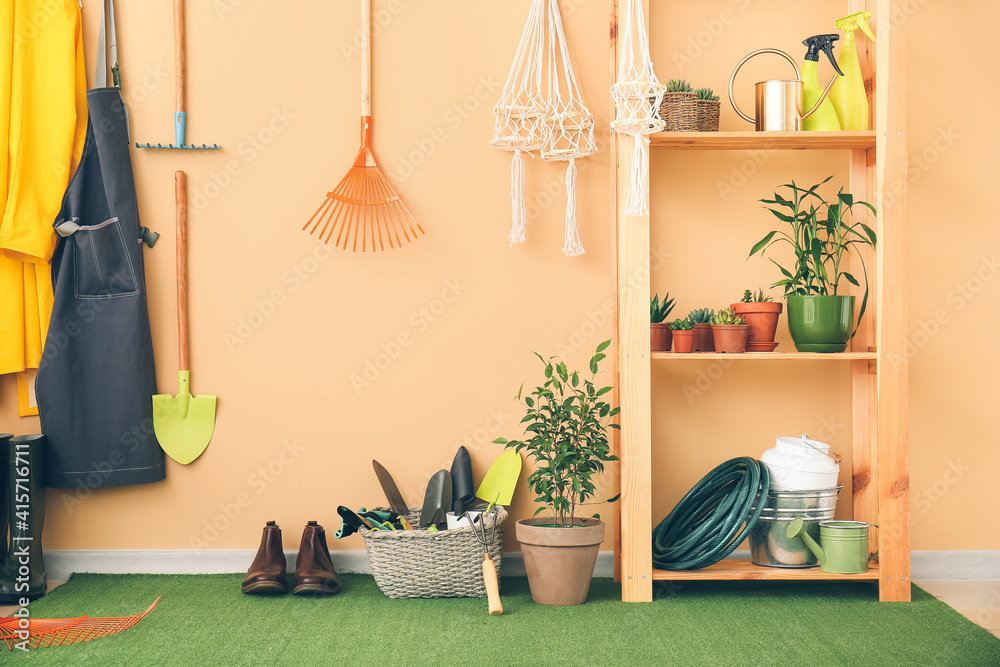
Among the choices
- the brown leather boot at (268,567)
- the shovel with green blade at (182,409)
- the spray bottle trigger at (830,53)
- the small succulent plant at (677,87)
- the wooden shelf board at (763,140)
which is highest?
the spray bottle trigger at (830,53)

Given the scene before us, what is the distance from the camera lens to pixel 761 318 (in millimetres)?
2215

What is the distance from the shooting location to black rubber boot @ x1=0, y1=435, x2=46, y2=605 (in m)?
2.20

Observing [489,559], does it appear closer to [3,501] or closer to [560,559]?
[560,559]

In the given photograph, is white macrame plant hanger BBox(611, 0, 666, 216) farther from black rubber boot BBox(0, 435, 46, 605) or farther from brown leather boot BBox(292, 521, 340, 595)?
black rubber boot BBox(0, 435, 46, 605)

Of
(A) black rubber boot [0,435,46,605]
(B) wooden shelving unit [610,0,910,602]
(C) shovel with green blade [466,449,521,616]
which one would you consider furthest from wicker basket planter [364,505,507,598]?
(A) black rubber boot [0,435,46,605]

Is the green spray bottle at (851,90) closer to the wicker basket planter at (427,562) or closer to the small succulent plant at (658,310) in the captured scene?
the small succulent plant at (658,310)

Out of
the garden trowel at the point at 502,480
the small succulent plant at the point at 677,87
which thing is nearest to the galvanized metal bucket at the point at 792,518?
the garden trowel at the point at 502,480

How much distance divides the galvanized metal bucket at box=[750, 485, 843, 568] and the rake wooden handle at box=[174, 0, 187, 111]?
2.18 metres

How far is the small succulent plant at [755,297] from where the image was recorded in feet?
7.44

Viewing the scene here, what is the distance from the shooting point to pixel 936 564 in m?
2.44

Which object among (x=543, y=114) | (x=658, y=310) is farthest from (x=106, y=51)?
(x=658, y=310)

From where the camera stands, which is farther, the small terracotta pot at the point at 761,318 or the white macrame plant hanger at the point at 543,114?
the white macrame plant hanger at the point at 543,114

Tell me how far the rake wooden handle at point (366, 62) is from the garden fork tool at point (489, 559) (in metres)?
1.30

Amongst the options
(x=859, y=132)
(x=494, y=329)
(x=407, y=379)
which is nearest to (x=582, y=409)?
(x=494, y=329)
